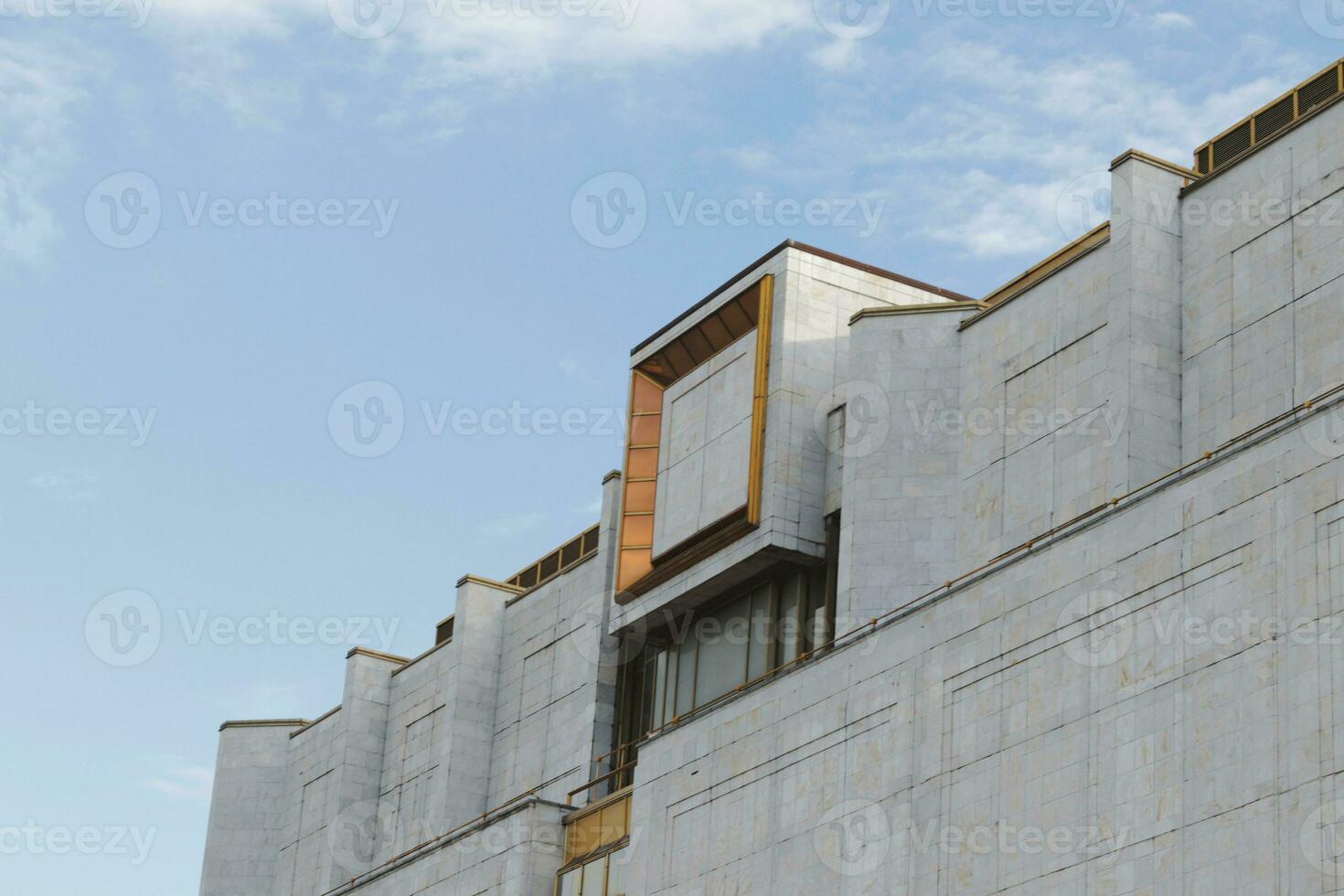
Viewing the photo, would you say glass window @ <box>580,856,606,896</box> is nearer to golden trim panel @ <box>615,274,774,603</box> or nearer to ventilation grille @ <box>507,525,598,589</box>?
golden trim panel @ <box>615,274,774,603</box>

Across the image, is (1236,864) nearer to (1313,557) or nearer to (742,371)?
(1313,557)

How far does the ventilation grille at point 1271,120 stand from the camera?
45.7 m

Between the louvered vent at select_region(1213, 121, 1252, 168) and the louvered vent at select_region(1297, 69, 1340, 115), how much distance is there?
1.49 m

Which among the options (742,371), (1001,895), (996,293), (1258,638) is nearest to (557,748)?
(742,371)

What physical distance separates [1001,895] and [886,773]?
4.57 meters

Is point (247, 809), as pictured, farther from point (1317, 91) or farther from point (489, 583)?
point (1317, 91)

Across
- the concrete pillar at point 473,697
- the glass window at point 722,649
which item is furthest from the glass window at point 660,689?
the concrete pillar at point 473,697
